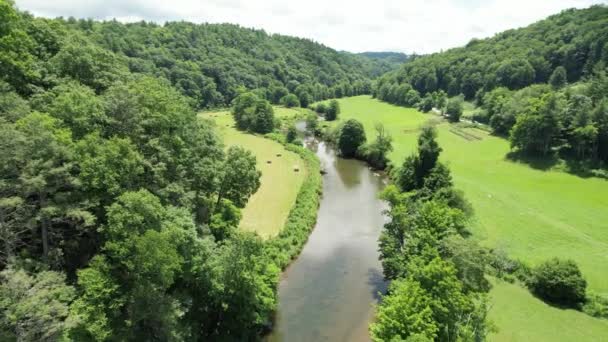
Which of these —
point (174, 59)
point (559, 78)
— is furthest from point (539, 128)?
point (174, 59)

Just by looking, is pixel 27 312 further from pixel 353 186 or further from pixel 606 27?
pixel 606 27

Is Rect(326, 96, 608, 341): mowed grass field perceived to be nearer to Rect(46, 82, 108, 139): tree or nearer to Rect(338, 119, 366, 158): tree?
Rect(338, 119, 366, 158): tree

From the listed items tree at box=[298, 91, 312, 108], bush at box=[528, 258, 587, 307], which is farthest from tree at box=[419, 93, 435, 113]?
bush at box=[528, 258, 587, 307]

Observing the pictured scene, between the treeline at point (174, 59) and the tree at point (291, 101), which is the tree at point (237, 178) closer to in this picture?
the treeline at point (174, 59)

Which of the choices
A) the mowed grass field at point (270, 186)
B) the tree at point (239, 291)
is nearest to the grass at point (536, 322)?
the tree at point (239, 291)

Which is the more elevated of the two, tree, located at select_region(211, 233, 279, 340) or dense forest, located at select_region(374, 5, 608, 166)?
dense forest, located at select_region(374, 5, 608, 166)

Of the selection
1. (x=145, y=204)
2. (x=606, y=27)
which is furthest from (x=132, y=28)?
(x=606, y=27)

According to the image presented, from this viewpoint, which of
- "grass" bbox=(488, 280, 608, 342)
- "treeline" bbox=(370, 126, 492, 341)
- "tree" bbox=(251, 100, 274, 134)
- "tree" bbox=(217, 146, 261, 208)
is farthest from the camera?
"tree" bbox=(251, 100, 274, 134)
